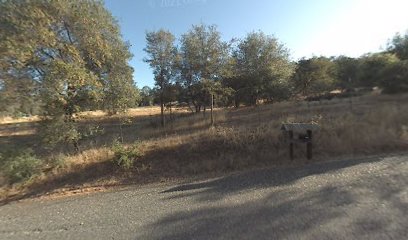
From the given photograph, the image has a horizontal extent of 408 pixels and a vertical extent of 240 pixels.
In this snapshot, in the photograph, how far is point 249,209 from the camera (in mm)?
5543

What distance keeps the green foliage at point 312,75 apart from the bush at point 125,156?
131ft

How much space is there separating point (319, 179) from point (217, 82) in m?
14.4

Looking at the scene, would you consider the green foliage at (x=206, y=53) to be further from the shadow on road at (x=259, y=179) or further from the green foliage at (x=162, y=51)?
the shadow on road at (x=259, y=179)

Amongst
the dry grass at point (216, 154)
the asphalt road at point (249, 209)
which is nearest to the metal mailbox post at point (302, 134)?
the dry grass at point (216, 154)

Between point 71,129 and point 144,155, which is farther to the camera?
point 71,129

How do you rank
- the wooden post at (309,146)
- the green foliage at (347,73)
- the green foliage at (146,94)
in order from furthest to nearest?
the green foliage at (347,73) < the green foliage at (146,94) < the wooden post at (309,146)

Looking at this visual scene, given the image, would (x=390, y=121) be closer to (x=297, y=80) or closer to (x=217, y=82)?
(x=217, y=82)

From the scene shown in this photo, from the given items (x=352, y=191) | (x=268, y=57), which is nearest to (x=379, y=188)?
(x=352, y=191)

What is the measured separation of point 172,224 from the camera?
531cm

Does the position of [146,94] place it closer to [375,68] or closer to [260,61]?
[260,61]

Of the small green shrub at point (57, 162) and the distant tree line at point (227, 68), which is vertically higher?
the distant tree line at point (227, 68)

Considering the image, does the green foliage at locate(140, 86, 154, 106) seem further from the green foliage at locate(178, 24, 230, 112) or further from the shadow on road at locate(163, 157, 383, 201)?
the shadow on road at locate(163, 157, 383, 201)

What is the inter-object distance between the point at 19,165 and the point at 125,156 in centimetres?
336

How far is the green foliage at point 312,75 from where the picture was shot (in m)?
47.9
